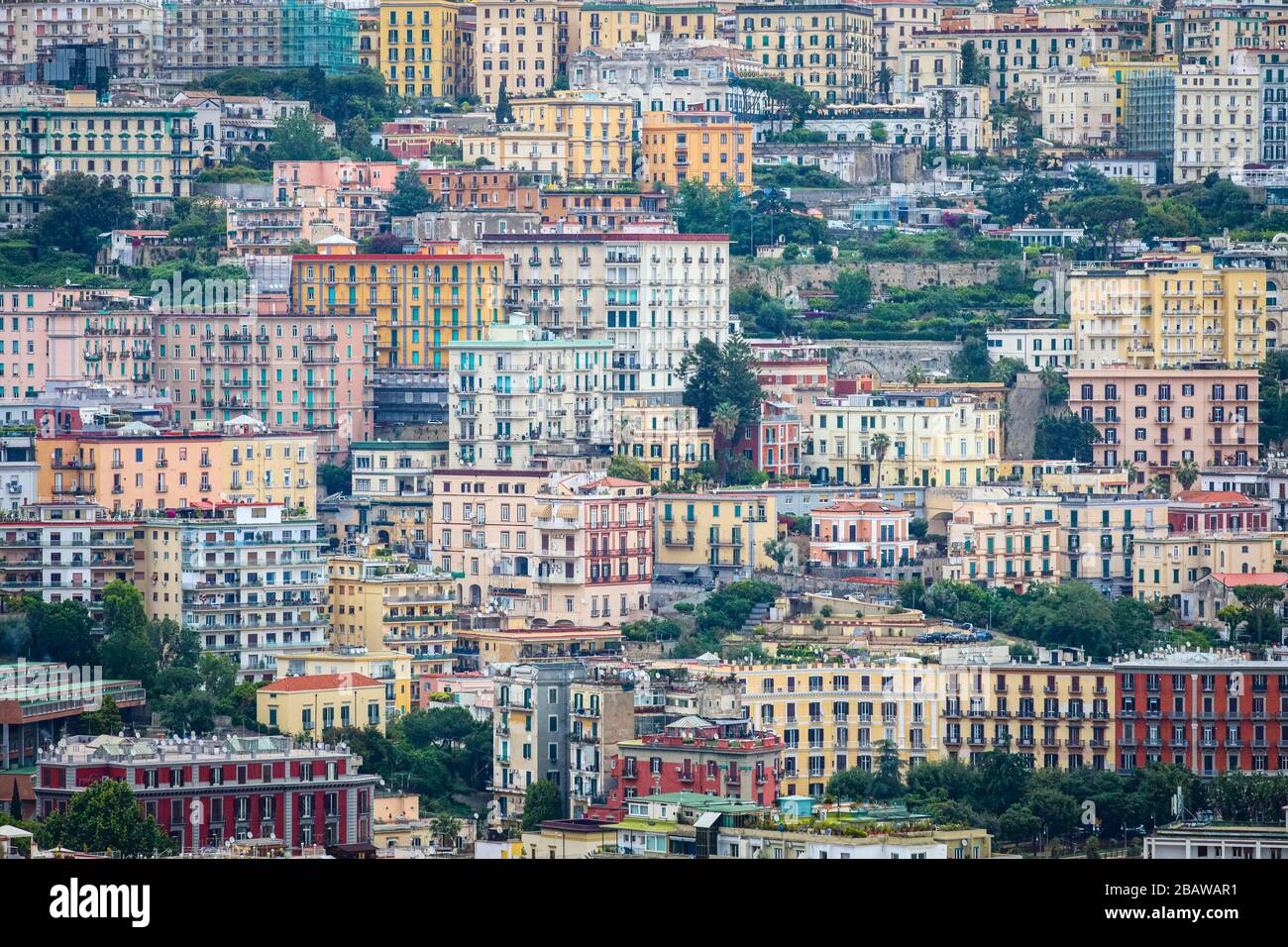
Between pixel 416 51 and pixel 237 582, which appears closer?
pixel 237 582

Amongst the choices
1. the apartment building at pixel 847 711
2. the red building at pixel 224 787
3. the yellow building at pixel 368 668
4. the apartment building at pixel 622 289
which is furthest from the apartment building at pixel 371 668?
the apartment building at pixel 622 289

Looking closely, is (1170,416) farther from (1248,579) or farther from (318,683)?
(318,683)


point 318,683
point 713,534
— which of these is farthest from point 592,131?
point 318,683

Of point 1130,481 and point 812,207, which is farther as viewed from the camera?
point 812,207

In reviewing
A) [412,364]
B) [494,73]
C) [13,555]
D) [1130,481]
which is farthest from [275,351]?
[494,73]

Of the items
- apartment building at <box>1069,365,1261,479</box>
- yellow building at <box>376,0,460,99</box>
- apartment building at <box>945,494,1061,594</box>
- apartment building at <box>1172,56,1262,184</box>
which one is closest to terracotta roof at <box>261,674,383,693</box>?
apartment building at <box>945,494,1061,594</box>

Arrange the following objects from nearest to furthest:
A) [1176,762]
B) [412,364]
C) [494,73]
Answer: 1. [1176,762]
2. [412,364]
3. [494,73]
